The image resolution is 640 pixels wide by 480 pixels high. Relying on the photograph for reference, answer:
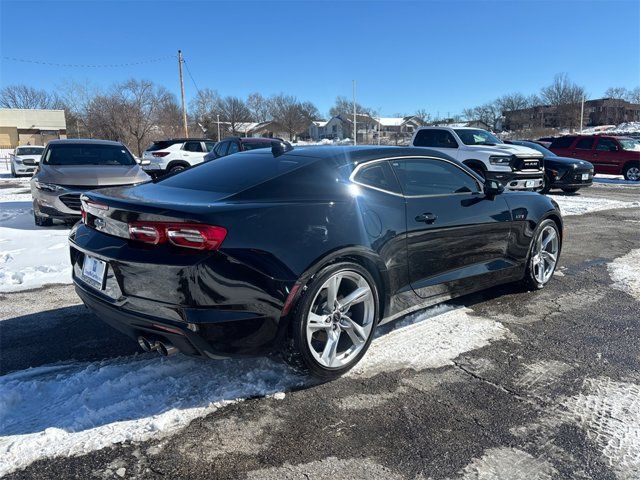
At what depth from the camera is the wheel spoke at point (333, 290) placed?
3033mm

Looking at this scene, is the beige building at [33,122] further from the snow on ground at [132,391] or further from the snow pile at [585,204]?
the snow on ground at [132,391]

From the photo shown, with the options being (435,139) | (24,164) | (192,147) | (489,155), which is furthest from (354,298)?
(24,164)

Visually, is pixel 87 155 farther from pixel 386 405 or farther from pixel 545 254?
pixel 386 405

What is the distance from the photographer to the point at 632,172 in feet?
63.8

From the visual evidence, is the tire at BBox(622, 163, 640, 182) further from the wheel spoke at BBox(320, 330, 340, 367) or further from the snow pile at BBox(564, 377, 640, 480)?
the wheel spoke at BBox(320, 330, 340, 367)

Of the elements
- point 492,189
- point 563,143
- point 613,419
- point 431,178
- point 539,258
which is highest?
point 563,143

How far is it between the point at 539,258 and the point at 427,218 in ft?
6.69

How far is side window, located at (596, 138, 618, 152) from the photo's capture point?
19.3 m

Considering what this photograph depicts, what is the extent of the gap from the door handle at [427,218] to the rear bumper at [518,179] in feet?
29.3

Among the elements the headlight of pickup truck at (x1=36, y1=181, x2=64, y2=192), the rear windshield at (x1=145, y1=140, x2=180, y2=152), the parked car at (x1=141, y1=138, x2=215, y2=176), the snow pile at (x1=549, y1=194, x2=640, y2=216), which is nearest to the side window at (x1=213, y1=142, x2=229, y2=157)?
the parked car at (x1=141, y1=138, x2=215, y2=176)

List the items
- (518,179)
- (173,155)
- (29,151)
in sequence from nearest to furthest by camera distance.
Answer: (518,179) → (173,155) → (29,151)

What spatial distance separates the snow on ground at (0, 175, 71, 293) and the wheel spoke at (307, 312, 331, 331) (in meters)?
3.54

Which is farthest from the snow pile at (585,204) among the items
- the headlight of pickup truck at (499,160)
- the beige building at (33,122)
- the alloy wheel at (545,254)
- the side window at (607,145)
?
the beige building at (33,122)

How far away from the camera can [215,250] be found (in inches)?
103
